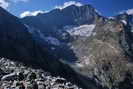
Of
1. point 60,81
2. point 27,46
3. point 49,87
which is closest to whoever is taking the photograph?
point 49,87

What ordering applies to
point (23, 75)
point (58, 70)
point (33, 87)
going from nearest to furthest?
point (33, 87) → point (23, 75) → point (58, 70)

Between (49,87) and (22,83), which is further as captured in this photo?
(49,87)

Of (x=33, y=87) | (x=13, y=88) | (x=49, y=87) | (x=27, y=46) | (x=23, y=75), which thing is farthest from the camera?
(x=27, y=46)

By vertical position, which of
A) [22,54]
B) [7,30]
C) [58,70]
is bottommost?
[58,70]

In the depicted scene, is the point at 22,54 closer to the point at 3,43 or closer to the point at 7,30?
the point at 3,43

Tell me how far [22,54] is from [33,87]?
137 metres

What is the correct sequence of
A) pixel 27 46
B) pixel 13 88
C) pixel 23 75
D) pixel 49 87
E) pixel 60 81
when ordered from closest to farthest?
pixel 13 88 → pixel 49 87 → pixel 23 75 → pixel 60 81 → pixel 27 46

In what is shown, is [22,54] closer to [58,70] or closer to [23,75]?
[58,70]

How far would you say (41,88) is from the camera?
27438mm

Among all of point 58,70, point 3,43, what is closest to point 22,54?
point 3,43

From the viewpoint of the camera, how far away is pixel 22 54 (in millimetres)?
161125

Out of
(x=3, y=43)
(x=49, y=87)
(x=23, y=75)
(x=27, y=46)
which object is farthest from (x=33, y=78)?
(x=27, y=46)

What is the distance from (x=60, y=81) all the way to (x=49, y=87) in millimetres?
4869

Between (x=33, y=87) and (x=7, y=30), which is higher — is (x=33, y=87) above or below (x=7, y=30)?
below
